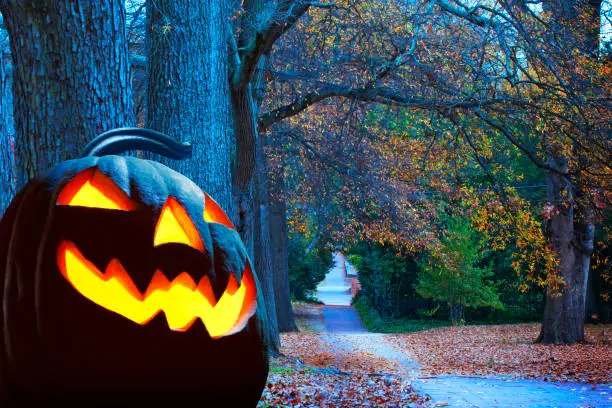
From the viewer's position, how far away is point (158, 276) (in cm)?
266

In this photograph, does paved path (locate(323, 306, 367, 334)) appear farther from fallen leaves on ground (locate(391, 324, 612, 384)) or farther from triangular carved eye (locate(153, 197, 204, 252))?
triangular carved eye (locate(153, 197, 204, 252))

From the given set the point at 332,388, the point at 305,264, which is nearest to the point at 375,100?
the point at 332,388

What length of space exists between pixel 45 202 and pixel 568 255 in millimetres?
17676

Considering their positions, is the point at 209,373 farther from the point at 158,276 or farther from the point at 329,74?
the point at 329,74

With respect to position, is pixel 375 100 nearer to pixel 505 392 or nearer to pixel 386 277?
pixel 505 392

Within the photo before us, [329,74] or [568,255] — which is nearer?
[329,74]

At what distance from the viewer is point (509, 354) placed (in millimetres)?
17500

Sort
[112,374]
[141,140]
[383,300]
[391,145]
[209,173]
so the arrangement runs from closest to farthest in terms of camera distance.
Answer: [112,374]
[141,140]
[209,173]
[391,145]
[383,300]

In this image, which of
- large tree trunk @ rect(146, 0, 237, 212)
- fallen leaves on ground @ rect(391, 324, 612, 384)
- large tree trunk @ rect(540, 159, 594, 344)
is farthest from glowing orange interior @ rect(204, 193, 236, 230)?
large tree trunk @ rect(540, 159, 594, 344)

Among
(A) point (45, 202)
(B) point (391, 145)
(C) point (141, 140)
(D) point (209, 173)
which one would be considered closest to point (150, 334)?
(A) point (45, 202)

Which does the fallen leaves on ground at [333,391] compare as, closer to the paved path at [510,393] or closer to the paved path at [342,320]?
the paved path at [510,393]

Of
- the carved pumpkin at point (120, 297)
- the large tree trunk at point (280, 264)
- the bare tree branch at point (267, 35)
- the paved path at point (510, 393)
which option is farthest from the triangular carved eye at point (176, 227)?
the large tree trunk at point (280, 264)

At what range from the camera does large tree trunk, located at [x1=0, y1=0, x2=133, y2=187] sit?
4234mm

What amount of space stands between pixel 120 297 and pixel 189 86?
15.4 feet
